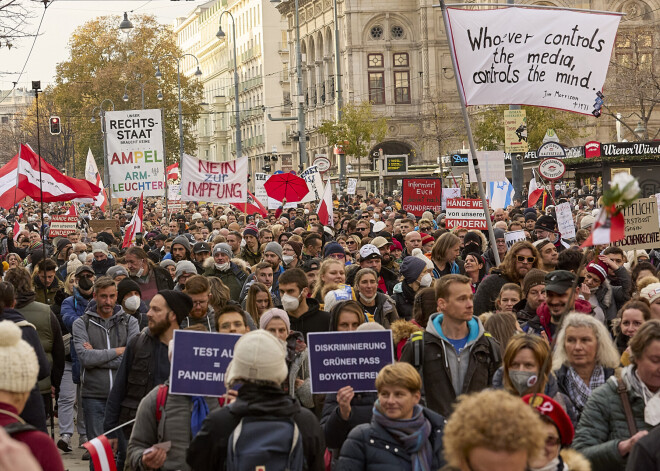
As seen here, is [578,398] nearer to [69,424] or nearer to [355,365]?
[355,365]

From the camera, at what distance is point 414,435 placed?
5430 mm

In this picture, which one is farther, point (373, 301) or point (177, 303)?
point (373, 301)

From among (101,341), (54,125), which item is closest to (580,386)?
(101,341)

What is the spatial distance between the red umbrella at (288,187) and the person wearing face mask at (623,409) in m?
21.8

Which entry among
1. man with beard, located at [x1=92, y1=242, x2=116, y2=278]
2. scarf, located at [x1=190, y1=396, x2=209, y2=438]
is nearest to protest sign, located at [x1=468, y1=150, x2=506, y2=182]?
man with beard, located at [x1=92, y1=242, x2=116, y2=278]

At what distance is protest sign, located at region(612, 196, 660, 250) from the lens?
489 inches

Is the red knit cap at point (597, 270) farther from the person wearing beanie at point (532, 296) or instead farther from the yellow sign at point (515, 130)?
the yellow sign at point (515, 130)

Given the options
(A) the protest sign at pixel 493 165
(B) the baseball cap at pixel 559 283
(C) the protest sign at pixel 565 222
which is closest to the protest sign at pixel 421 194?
(A) the protest sign at pixel 493 165

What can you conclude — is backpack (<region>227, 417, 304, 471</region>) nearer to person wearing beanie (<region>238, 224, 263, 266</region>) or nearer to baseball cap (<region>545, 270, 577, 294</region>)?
baseball cap (<region>545, 270, 577, 294</region>)

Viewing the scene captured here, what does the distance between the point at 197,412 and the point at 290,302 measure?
253cm

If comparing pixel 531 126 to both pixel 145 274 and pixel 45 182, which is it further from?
pixel 145 274

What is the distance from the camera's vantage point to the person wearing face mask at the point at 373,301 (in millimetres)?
9352

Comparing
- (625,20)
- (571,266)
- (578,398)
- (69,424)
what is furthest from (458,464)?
(625,20)

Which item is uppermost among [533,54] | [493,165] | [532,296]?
[533,54]
